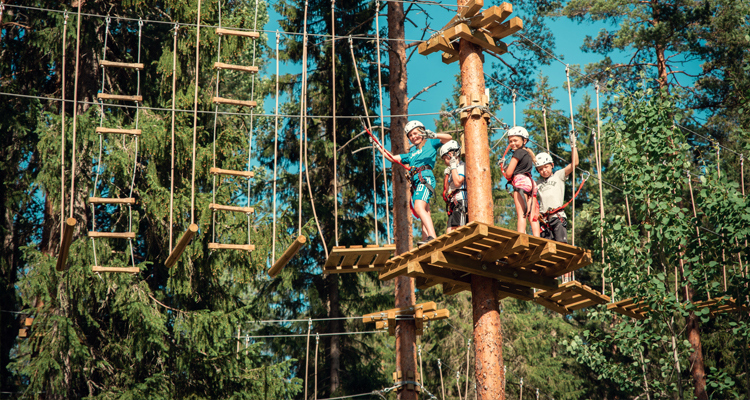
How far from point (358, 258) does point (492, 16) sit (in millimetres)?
2523

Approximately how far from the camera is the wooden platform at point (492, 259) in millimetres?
5602

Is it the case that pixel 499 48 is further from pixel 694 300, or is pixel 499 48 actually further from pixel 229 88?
pixel 229 88

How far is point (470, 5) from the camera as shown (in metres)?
6.40

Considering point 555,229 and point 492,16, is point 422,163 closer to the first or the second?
point 555,229

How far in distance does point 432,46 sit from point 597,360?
18.2 feet

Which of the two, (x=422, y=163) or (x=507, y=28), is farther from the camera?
(x=422, y=163)

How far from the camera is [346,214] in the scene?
15398 mm

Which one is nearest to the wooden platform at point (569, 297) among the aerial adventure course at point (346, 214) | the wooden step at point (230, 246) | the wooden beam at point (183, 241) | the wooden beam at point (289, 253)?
the aerial adventure course at point (346, 214)

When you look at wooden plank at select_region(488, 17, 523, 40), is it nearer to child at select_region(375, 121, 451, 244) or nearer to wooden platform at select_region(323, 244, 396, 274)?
child at select_region(375, 121, 451, 244)

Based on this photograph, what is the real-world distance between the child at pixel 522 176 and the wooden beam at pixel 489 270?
2.07 feet

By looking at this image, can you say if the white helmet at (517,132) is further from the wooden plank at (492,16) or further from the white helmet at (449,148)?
the wooden plank at (492,16)

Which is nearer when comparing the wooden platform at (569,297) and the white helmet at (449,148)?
the wooden platform at (569,297)

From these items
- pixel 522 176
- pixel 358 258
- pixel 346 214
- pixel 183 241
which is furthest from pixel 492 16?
pixel 346 214

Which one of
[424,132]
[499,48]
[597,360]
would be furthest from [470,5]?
[597,360]
